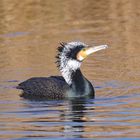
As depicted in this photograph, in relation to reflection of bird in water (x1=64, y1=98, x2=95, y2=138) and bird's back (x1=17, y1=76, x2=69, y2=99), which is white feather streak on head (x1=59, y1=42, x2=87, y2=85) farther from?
reflection of bird in water (x1=64, y1=98, x2=95, y2=138)

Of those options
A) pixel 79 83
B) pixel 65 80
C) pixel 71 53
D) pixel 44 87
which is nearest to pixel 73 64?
pixel 71 53

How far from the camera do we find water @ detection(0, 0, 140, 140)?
574 inches

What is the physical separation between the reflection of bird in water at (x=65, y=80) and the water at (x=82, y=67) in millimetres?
330

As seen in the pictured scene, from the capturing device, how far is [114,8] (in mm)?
28188

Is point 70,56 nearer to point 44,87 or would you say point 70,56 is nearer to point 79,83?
point 79,83

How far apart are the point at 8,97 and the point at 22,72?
2.16 metres

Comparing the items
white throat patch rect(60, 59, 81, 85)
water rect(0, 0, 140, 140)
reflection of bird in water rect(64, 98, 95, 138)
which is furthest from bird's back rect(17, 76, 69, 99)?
reflection of bird in water rect(64, 98, 95, 138)

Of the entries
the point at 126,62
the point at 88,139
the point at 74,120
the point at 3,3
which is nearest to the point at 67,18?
the point at 3,3

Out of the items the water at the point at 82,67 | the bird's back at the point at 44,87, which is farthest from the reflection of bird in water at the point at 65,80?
A: the water at the point at 82,67

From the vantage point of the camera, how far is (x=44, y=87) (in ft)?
58.0

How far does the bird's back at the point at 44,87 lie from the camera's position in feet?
57.4

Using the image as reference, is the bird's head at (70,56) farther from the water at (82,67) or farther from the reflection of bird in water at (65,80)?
the water at (82,67)

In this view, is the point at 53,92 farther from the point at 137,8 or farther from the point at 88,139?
the point at 137,8

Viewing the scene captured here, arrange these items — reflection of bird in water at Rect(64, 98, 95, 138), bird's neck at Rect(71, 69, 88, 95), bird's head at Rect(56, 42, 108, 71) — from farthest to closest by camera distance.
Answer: bird's head at Rect(56, 42, 108, 71) → bird's neck at Rect(71, 69, 88, 95) → reflection of bird in water at Rect(64, 98, 95, 138)
